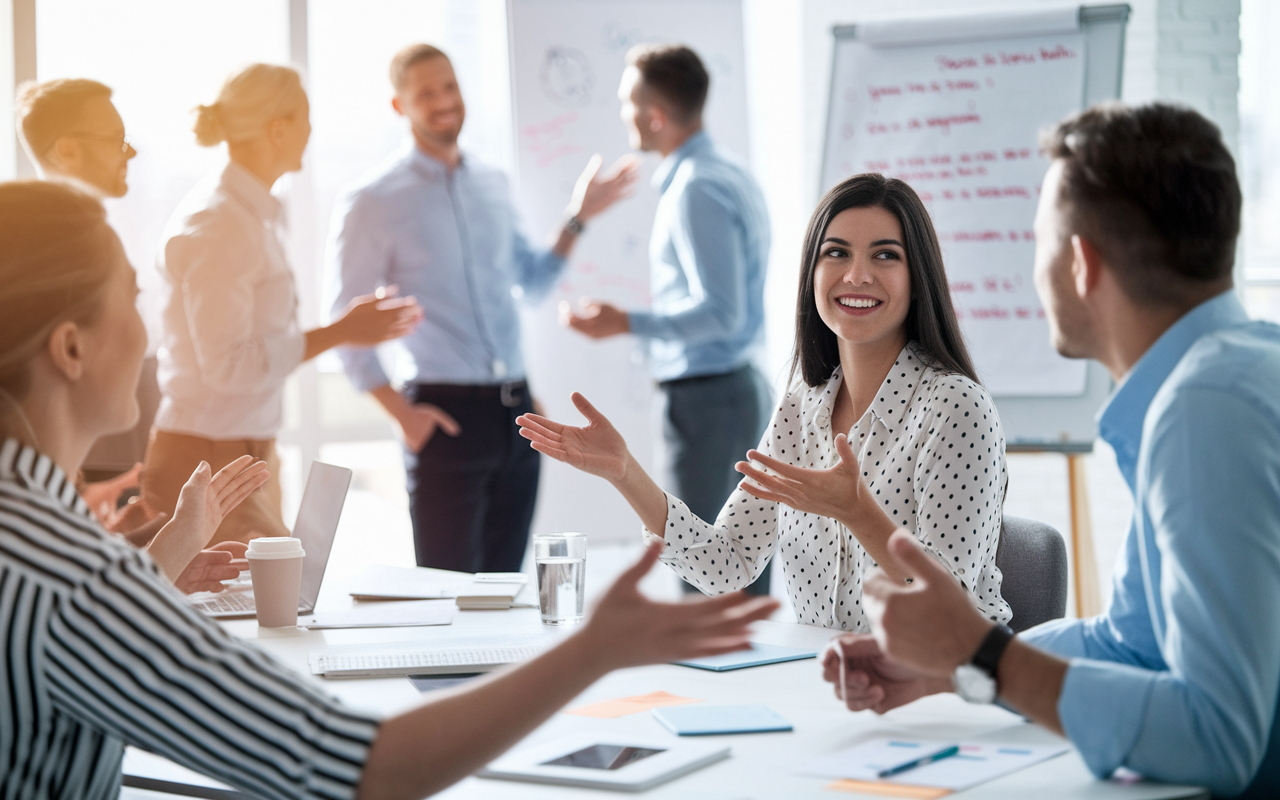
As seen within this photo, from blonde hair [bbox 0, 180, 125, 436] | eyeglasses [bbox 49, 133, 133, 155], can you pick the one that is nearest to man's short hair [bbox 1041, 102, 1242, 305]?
blonde hair [bbox 0, 180, 125, 436]

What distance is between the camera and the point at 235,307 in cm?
265

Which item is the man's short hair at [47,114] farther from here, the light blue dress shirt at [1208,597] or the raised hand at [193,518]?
the light blue dress shirt at [1208,597]

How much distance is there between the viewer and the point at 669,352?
363 centimetres

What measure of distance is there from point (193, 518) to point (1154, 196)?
1.35m

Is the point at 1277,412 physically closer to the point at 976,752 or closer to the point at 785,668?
the point at 976,752

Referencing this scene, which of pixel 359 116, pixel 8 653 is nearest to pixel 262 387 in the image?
pixel 359 116

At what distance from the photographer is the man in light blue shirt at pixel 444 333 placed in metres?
3.32

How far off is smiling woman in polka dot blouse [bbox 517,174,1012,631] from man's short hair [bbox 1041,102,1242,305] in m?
0.63

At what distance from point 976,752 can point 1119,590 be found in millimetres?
291

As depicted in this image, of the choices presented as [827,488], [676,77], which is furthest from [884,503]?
[676,77]

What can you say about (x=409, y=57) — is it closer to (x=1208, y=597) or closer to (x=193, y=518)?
(x=193, y=518)


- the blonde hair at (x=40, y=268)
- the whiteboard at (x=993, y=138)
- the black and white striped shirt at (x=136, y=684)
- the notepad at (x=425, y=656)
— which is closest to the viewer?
the black and white striped shirt at (x=136, y=684)

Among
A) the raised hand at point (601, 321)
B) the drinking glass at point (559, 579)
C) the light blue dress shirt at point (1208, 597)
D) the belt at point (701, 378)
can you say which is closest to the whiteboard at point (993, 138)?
the belt at point (701, 378)

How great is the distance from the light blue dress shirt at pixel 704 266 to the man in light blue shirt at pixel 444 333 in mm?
484
